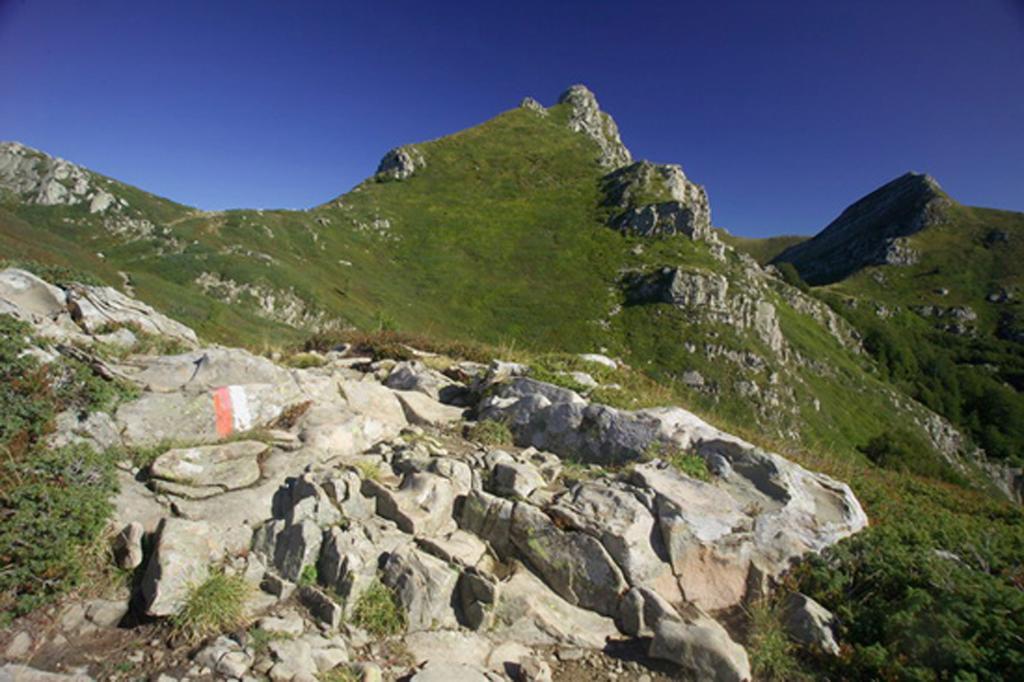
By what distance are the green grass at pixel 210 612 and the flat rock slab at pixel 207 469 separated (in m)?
2.30

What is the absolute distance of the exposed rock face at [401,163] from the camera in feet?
396

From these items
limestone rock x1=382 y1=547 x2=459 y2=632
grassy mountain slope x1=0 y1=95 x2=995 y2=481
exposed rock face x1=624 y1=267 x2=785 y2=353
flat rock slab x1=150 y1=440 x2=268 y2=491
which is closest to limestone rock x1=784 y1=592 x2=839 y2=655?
limestone rock x1=382 y1=547 x2=459 y2=632

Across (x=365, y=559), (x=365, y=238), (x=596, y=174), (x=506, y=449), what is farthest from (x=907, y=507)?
(x=596, y=174)

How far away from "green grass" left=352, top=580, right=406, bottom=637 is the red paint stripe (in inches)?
211

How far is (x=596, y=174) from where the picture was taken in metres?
120

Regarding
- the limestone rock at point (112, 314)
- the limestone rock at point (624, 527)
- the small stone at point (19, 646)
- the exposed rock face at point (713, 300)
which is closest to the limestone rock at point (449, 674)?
the limestone rock at point (624, 527)

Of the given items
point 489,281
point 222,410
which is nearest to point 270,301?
point 489,281

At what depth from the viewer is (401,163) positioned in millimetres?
121750

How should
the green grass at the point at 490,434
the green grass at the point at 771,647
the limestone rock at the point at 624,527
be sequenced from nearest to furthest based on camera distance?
1. the green grass at the point at 771,647
2. the limestone rock at the point at 624,527
3. the green grass at the point at 490,434

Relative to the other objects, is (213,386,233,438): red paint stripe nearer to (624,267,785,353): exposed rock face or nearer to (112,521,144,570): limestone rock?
(112,521,144,570): limestone rock

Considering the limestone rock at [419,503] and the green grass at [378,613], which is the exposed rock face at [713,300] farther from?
the green grass at [378,613]

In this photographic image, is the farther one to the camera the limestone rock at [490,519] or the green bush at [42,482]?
the limestone rock at [490,519]

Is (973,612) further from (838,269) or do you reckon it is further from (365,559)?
(838,269)

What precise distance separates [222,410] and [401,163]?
12337cm
